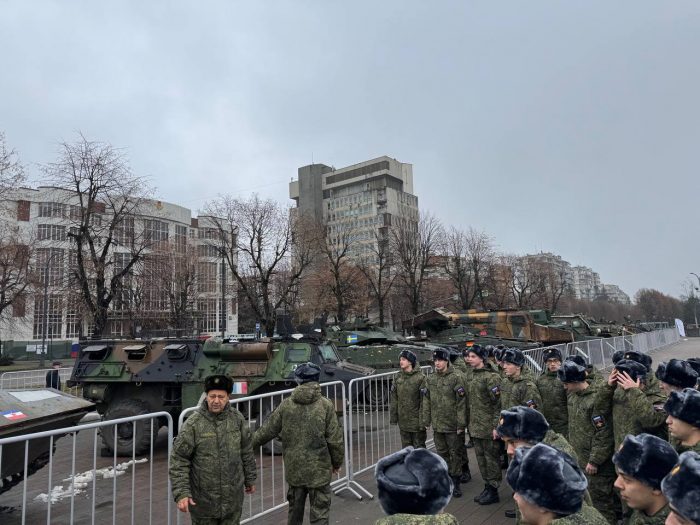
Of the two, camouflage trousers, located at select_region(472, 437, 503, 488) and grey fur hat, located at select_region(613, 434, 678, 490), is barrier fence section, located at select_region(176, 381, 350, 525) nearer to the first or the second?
camouflage trousers, located at select_region(472, 437, 503, 488)

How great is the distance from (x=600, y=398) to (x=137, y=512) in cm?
524

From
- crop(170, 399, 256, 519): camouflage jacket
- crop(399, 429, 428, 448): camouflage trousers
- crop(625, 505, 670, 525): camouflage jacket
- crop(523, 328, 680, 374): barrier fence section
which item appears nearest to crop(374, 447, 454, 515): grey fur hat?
crop(625, 505, 670, 525): camouflage jacket

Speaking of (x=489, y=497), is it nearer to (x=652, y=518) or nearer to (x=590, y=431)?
(x=590, y=431)

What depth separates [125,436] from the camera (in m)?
9.05

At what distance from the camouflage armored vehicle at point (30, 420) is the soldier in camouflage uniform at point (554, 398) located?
530cm

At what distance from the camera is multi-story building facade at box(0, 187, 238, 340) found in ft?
68.9

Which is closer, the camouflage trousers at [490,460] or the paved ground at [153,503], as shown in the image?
the paved ground at [153,503]

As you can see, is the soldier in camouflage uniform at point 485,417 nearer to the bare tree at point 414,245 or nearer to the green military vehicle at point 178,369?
the green military vehicle at point 178,369

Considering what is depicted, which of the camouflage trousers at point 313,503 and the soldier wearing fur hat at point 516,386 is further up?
the soldier wearing fur hat at point 516,386

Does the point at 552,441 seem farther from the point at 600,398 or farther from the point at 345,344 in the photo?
the point at 345,344

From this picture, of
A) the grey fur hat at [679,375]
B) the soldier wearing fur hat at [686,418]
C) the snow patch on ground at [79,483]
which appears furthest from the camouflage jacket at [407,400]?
the soldier wearing fur hat at [686,418]

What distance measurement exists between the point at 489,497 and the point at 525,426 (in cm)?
297

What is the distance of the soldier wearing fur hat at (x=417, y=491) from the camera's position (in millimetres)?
1918

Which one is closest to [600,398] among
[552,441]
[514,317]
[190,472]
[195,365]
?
[552,441]
